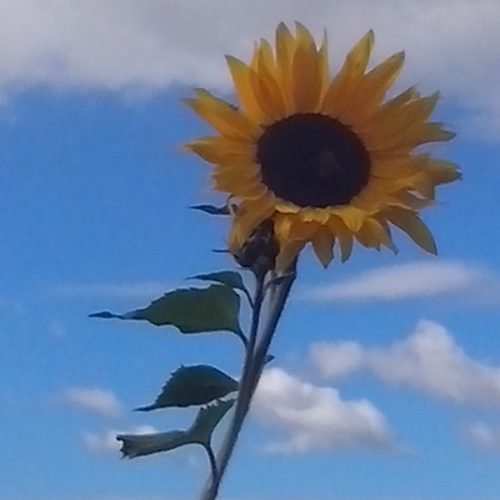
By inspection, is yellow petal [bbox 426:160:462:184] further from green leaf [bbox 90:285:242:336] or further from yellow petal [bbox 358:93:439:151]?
green leaf [bbox 90:285:242:336]

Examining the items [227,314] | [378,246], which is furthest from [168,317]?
[378,246]

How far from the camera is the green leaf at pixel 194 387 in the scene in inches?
22.8

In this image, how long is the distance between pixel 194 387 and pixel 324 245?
13cm

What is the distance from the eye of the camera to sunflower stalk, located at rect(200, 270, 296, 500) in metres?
0.50

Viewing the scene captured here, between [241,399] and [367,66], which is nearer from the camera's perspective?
[241,399]

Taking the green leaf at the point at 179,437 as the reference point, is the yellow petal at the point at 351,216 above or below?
above

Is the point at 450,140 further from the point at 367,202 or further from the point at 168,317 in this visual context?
the point at 168,317

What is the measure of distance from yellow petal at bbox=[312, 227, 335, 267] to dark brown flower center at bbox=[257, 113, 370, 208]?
0.02 m

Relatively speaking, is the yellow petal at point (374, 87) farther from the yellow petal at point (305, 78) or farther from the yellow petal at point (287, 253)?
the yellow petal at point (287, 253)

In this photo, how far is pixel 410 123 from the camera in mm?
588

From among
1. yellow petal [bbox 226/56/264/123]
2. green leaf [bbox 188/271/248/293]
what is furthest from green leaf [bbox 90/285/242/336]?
yellow petal [bbox 226/56/264/123]

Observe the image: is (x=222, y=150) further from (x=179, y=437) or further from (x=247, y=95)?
(x=179, y=437)

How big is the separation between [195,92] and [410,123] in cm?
15

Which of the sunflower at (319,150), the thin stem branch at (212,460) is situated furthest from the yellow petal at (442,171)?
the thin stem branch at (212,460)
